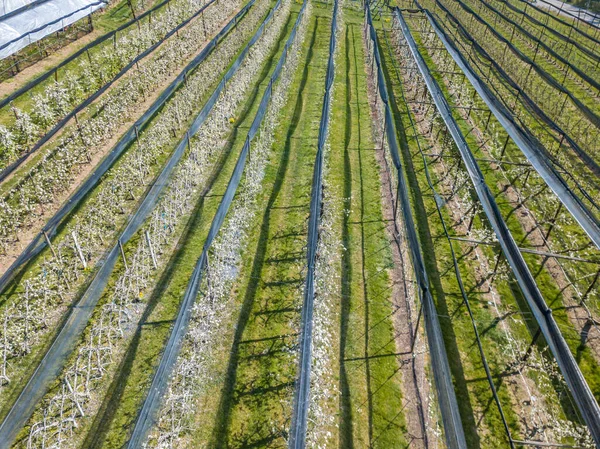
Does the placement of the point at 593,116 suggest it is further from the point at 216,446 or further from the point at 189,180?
the point at 216,446

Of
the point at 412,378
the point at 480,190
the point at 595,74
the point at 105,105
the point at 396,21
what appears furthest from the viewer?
the point at 396,21

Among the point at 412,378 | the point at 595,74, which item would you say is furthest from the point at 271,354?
the point at 595,74

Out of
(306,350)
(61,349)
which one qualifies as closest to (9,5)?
(61,349)

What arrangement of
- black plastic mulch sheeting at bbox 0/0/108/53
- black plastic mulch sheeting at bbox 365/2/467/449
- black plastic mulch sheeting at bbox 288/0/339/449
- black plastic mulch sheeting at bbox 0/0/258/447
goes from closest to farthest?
black plastic mulch sheeting at bbox 288/0/339/449
black plastic mulch sheeting at bbox 365/2/467/449
black plastic mulch sheeting at bbox 0/0/258/447
black plastic mulch sheeting at bbox 0/0/108/53

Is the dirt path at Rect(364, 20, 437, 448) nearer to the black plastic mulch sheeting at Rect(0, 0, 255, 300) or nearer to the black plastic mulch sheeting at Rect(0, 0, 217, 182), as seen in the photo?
the black plastic mulch sheeting at Rect(0, 0, 255, 300)

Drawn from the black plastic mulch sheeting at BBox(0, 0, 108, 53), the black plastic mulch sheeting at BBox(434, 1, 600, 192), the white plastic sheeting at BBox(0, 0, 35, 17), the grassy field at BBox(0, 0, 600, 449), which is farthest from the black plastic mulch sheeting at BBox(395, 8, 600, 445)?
the white plastic sheeting at BBox(0, 0, 35, 17)

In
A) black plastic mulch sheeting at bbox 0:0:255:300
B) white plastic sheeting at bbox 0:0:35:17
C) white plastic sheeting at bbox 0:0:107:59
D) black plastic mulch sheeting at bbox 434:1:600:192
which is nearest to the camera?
black plastic mulch sheeting at bbox 0:0:255:300
